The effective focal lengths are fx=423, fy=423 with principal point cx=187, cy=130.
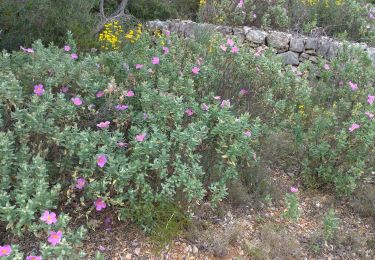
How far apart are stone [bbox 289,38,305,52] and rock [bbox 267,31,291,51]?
0.22 feet

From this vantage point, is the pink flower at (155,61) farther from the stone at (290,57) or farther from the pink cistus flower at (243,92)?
the stone at (290,57)

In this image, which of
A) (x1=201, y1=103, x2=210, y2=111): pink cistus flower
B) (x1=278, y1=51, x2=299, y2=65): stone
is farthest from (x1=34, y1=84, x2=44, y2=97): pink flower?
(x1=278, y1=51, x2=299, y2=65): stone

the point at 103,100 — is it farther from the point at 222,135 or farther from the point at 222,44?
the point at 222,44

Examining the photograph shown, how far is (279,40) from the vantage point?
20.5 feet

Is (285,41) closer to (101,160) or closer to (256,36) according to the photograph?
(256,36)

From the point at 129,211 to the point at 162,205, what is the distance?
0.21 meters

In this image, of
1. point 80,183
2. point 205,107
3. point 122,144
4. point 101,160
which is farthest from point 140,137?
point 205,107

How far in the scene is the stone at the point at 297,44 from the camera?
6.26 metres

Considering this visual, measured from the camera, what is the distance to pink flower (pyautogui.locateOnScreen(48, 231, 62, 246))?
216 centimetres

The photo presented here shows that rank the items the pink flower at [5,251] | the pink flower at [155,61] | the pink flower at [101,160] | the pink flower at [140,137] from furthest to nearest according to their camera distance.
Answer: the pink flower at [155,61] < the pink flower at [140,137] < the pink flower at [101,160] < the pink flower at [5,251]

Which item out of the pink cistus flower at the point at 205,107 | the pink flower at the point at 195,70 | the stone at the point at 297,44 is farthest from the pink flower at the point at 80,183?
the stone at the point at 297,44

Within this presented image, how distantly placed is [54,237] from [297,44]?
5.04 m

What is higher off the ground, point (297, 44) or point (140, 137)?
point (140, 137)

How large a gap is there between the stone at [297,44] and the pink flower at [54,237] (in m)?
4.97
